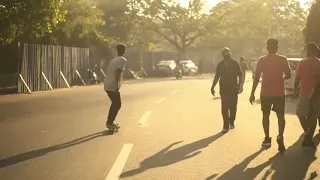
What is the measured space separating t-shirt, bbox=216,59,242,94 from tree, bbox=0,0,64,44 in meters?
11.2

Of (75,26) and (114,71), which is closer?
(114,71)

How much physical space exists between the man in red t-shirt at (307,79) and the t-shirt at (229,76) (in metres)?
2.40

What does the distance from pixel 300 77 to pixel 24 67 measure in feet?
58.6

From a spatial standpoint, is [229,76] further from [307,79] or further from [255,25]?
[255,25]

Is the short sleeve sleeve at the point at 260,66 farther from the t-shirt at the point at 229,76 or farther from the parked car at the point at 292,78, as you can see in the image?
the parked car at the point at 292,78

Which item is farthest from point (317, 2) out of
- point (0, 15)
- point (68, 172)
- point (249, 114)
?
point (68, 172)

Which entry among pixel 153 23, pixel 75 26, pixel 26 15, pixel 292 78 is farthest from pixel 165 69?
pixel 26 15

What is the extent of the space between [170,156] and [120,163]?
0.94 metres

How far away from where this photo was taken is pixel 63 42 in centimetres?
3328

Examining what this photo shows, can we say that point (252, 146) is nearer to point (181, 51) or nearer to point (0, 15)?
point (0, 15)

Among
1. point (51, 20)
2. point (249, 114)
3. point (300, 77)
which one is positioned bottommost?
point (249, 114)

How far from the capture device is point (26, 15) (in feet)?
66.4

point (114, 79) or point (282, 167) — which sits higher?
point (114, 79)

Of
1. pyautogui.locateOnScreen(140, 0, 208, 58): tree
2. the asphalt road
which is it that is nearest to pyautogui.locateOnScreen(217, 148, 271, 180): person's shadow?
the asphalt road
